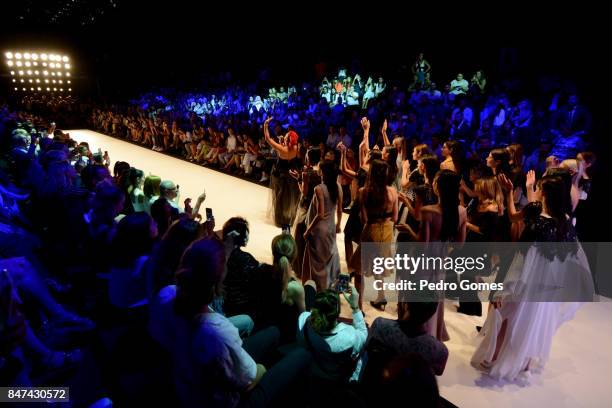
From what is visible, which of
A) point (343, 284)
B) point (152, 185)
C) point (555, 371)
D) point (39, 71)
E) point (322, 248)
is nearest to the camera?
point (343, 284)

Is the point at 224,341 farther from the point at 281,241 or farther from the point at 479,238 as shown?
the point at 479,238

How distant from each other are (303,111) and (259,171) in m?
2.35

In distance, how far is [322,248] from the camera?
3.55 m

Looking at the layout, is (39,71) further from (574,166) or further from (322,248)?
(574,166)

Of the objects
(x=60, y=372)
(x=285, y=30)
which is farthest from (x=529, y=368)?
(x=285, y=30)

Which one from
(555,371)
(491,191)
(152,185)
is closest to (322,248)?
(491,191)

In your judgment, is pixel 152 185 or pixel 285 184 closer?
pixel 152 185

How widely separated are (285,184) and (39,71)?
23334mm

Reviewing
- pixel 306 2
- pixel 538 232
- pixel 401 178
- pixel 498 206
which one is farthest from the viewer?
pixel 306 2

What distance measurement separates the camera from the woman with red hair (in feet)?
19.0

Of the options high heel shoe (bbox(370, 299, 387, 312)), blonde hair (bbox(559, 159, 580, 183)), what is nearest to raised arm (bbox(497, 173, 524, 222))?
blonde hair (bbox(559, 159, 580, 183))

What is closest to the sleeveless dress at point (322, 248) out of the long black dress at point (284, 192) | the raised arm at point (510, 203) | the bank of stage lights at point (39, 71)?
the raised arm at point (510, 203)

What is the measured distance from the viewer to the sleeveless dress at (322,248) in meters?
3.52

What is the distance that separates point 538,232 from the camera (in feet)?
8.47
